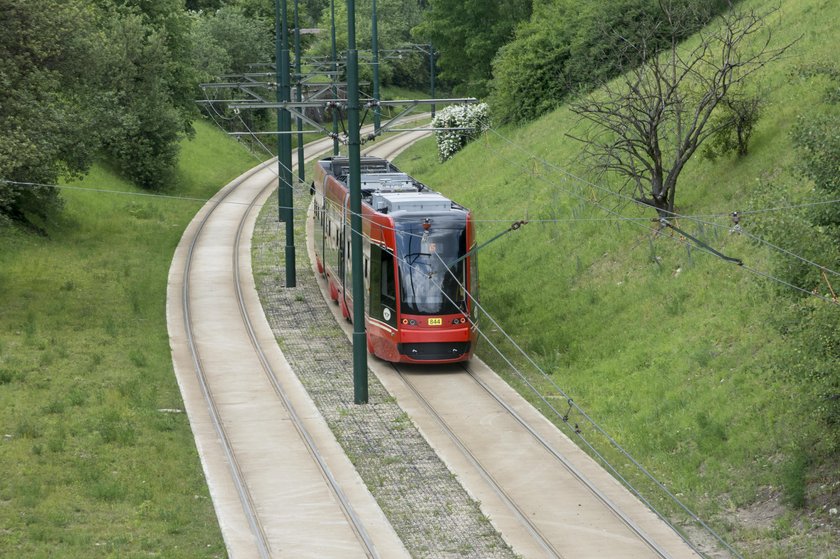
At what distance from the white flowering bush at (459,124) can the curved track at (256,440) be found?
60.2ft

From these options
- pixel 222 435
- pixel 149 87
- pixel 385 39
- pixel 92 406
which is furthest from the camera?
pixel 385 39

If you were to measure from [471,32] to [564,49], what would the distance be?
1578 centimetres

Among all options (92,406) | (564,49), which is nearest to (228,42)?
(564,49)

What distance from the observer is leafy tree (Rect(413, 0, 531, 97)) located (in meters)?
61.9

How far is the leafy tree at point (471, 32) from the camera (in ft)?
203

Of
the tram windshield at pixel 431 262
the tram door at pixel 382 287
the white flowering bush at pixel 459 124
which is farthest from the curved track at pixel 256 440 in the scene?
the white flowering bush at pixel 459 124

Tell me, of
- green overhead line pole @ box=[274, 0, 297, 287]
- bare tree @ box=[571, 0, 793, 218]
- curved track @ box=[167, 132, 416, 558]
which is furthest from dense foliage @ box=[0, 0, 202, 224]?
bare tree @ box=[571, 0, 793, 218]

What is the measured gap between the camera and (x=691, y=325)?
2412cm

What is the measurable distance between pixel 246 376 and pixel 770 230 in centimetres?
1267

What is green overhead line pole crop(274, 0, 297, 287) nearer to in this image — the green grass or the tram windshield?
the green grass

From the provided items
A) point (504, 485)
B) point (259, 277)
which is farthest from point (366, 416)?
point (259, 277)

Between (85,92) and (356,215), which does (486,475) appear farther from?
(85,92)

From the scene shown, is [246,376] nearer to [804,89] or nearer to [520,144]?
[804,89]

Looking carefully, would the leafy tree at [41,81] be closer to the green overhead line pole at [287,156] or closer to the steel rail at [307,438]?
the green overhead line pole at [287,156]
